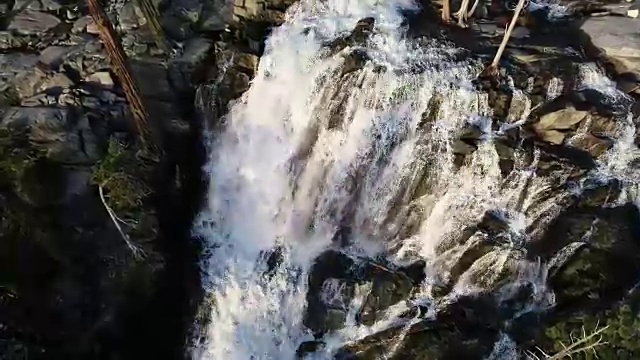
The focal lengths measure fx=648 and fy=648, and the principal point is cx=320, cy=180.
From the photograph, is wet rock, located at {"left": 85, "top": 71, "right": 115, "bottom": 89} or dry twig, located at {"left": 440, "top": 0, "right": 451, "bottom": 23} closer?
wet rock, located at {"left": 85, "top": 71, "right": 115, "bottom": 89}

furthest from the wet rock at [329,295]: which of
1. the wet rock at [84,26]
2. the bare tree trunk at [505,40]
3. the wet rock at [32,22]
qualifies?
the wet rock at [32,22]

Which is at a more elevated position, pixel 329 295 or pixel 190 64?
pixel 190 64

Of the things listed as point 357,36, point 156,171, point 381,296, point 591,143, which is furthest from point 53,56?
point 591,143

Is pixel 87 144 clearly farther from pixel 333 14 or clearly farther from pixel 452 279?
pixel 452 279

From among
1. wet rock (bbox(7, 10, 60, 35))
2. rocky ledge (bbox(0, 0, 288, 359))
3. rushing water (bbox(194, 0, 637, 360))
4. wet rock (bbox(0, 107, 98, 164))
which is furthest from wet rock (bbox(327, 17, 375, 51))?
wet rock (bbox(7, 10, 60, 35))

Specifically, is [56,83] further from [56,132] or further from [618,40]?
[618,40]

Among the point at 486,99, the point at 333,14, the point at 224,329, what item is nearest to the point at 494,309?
the point at 486,99

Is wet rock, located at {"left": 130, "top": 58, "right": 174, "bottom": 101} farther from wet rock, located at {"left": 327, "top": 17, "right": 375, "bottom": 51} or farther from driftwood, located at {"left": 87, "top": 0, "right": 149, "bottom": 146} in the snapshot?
wet rock, located at {"left": 327, "top": 17, "right": 375, "bottom": 51}
